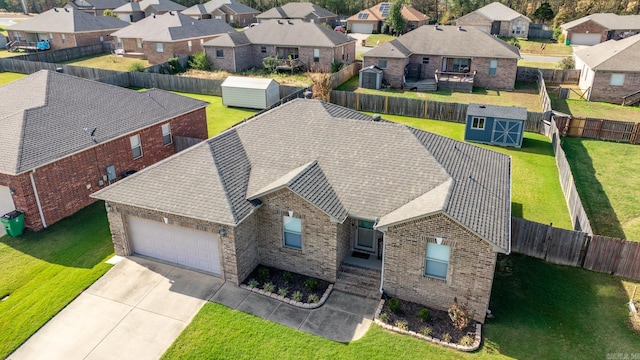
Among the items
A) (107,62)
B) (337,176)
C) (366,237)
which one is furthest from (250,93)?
(107,62)

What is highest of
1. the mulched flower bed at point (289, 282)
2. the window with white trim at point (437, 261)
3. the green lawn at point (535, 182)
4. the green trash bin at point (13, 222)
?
the window with white trim at point (437, 261)

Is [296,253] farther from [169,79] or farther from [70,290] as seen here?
[169,79]

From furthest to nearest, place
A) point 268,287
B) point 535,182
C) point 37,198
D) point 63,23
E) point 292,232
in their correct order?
point 63,23 → point 535,182 → point 37,198 → point 292,232 → point 268,287

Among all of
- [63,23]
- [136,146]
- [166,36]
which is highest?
[63,23]

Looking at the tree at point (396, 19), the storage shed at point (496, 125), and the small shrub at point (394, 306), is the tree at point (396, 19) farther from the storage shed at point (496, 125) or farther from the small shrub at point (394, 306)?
the small shrub at point (394, 306)

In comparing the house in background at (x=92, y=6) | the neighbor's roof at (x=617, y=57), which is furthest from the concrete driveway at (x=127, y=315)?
the house in background at (x=92, y=6)

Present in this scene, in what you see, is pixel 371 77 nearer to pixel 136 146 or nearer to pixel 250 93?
pixel 250 93

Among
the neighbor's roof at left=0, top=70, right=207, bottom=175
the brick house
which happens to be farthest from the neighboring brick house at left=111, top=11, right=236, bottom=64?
the brick house
